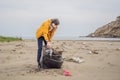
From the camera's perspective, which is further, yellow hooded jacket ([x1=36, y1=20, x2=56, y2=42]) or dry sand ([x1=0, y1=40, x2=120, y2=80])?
yellow hooded jacket ([x1=36, y1=20, x2=56, y2=42])

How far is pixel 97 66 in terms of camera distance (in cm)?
961

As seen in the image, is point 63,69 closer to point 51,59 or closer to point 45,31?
point 51,59

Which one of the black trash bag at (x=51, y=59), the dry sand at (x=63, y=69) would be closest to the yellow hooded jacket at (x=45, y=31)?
the black trash bag at (x=51, y=59)

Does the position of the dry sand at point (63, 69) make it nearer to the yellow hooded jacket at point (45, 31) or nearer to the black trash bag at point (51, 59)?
the black trash bag at point (51, 59)

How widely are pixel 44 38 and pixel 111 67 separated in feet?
8.80

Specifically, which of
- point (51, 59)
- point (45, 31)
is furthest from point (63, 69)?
point (45, 31)

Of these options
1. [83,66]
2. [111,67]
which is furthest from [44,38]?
[111,67]

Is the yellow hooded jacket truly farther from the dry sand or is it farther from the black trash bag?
the dry sand

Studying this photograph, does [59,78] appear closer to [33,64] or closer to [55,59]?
[55,59]

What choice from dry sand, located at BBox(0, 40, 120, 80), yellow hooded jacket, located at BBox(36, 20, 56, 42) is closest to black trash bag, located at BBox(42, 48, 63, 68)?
dry sand, located at BBox(0, 40, 120, 80)

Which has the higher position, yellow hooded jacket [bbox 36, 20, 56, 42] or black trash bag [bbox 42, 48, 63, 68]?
yellow hooded jacket [bbox 36, 20, 56, 42]

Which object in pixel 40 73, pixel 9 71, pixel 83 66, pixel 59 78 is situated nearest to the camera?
pixel 59 78

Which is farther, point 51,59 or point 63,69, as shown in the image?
point 63,69

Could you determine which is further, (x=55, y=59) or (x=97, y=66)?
(x=97, y=66)
